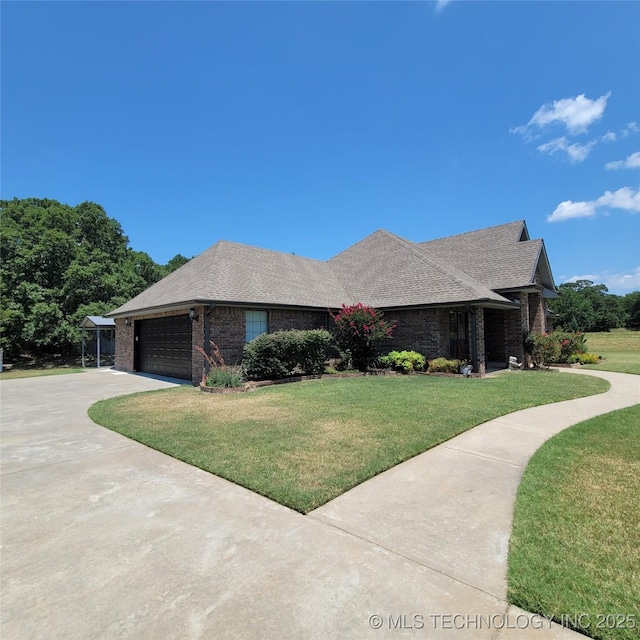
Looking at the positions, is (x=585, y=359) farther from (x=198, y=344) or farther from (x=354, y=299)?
(x=198, y=344)

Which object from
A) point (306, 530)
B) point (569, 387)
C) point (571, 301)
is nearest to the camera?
point (306, 530)

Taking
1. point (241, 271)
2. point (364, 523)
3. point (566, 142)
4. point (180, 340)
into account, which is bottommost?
point (364, 523)

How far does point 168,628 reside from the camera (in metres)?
2.07

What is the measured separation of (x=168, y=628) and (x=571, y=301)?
6695 centimetres

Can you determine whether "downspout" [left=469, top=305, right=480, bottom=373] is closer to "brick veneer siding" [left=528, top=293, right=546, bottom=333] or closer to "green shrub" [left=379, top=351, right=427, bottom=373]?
"green shrub" [left=379, top=351, right=427, bottom=373]

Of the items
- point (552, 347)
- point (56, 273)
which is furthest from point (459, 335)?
point (56, 273)

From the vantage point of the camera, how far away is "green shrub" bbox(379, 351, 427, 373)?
45.6 feet

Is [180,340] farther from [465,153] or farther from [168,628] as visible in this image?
[465,153]

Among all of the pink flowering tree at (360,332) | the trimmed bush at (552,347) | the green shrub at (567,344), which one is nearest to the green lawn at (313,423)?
the pink flowering tree at (360,332)

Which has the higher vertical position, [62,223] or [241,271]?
[62,223]

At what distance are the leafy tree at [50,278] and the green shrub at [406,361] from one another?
1980cm

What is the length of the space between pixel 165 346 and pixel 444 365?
460 inches

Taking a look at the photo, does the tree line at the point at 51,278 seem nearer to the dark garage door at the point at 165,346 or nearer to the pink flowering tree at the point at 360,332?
the dark garage door at the point at 165,346

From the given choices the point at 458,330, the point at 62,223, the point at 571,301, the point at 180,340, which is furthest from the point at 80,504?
the point at 571,301
